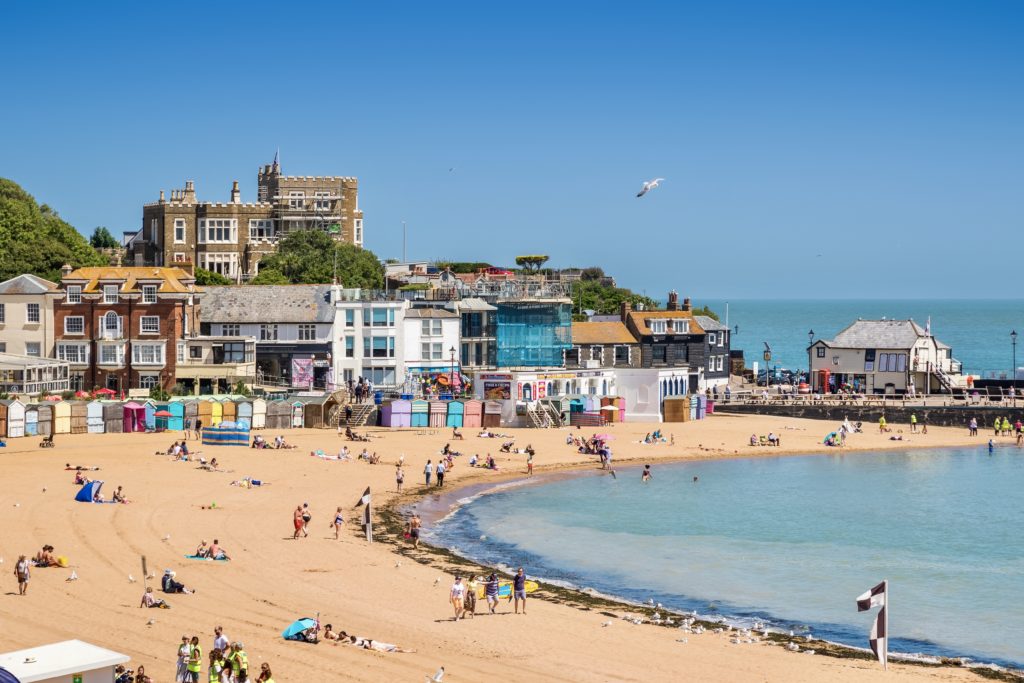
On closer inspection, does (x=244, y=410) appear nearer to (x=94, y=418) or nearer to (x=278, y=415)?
(x=278, y=415)

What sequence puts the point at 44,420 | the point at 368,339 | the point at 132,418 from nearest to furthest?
the point at 44,420, the point at 132,418, the point at 368,339

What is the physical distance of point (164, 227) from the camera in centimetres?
10350

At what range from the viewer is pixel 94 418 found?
6244 cm

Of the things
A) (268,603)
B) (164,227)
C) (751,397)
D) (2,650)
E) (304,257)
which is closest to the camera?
(2,650)

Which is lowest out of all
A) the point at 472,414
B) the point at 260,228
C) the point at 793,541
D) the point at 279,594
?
the point at 793,541

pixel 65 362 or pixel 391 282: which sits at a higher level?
pixel 391 282

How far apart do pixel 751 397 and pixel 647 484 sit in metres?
29.7

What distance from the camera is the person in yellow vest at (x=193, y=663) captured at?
26000 millimetres

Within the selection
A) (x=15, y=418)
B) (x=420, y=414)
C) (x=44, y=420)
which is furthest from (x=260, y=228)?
(x=15, y=418)

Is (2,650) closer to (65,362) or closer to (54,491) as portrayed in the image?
(54,491)

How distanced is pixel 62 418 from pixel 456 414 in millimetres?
20201

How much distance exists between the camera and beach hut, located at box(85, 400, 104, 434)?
6222cm

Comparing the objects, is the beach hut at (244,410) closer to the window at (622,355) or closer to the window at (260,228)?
the window at (622,355)

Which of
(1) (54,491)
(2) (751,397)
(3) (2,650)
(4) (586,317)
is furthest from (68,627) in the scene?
→ (4) (586,317)
